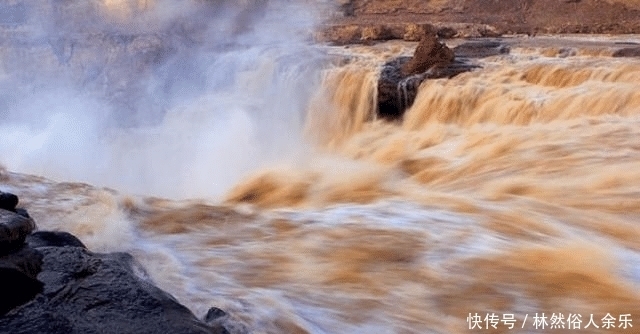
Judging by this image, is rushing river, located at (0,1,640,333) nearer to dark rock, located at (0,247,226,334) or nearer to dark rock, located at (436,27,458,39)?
dark rock, located at (0,247,226,334)

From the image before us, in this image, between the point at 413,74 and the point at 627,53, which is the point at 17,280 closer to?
the point at 413,74

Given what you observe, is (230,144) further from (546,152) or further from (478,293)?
(478,293)

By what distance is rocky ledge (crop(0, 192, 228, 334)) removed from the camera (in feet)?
7.13

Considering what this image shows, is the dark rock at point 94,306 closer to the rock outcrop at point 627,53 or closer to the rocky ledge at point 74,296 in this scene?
the rocky ledge at point 74,296

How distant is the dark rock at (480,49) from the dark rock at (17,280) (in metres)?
8.21

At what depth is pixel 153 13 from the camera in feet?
50.0

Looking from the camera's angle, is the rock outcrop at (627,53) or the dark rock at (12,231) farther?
the rock outcrop at (627,53)

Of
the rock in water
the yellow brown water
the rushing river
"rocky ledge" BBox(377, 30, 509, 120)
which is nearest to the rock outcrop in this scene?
the rushing river

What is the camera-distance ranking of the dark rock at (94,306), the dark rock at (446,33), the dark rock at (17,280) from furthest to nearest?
1. the dark rock at (446,33)
2. the dark rock at (17,280)
3. the dark rock at (94,306)

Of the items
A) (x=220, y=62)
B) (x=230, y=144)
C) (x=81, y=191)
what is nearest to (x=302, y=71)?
(x=230, y=144)

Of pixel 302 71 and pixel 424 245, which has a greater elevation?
pixel 302 71

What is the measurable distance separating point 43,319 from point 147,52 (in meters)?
12.1

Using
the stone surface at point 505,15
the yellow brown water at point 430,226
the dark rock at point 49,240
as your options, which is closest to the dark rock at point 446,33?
the stone surface at point 505,15

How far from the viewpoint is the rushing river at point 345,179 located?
3.17 meters
